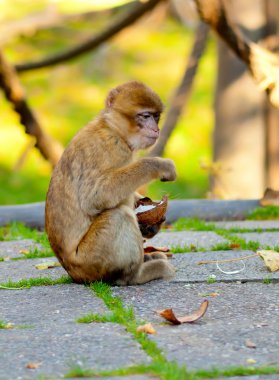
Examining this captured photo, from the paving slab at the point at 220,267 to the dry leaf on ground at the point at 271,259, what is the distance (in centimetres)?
3

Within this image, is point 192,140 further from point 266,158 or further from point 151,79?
point 266,158

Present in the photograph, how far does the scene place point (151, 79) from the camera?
13781 millimetres

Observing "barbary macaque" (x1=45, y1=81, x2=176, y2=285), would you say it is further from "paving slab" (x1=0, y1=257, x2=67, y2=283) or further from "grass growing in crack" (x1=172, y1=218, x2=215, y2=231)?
"grass growing in crack" (x1=172, y1=218, x2=215, y2=231)

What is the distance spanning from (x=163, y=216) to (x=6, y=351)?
1633 millimetres

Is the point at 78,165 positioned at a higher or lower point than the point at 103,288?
higher

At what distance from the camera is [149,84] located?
1355 cm

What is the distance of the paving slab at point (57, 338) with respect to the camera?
3326 millimetres

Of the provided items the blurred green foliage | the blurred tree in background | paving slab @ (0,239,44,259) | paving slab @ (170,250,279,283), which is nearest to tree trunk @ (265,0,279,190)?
the blurred tree in background

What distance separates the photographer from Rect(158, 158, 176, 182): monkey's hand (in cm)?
474

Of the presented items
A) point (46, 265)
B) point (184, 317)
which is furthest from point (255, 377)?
point (46, 265)

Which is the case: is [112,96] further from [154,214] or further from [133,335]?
[133,335]

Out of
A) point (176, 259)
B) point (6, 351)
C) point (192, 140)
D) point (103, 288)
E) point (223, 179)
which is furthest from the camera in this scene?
point (192, 140)

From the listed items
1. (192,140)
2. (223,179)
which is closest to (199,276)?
(223,179)

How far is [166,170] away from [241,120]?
4.27m
